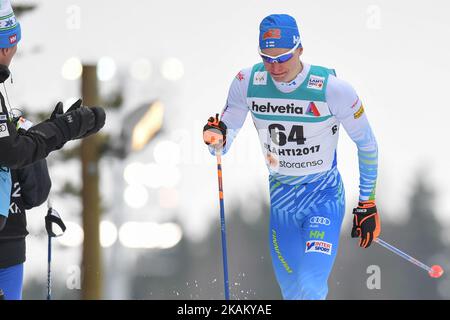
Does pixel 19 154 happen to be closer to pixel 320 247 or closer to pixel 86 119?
pixel 86 119

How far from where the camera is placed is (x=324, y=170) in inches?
305

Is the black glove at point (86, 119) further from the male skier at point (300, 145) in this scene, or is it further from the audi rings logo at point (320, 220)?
the audi rings logo at point (320, 220)

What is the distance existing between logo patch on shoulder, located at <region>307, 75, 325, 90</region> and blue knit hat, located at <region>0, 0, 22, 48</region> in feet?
8.15

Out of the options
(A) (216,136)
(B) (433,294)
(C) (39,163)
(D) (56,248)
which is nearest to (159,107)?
(D) (56,248)

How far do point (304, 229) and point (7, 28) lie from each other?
292 cm

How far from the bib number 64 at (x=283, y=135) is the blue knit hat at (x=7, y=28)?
241 centimetres

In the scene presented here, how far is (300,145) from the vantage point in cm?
765

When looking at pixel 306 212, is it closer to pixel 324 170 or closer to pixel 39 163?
pixel 324 170

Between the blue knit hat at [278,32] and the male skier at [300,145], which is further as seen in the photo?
the male skier at [300,145]

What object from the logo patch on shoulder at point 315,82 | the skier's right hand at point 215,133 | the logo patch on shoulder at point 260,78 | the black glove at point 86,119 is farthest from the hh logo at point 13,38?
the logo patch on shoulder at point 315,82

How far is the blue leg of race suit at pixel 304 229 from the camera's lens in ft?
24.2

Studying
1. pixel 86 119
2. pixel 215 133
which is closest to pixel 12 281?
pixel 86 119

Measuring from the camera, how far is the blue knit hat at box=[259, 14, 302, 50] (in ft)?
23.9
